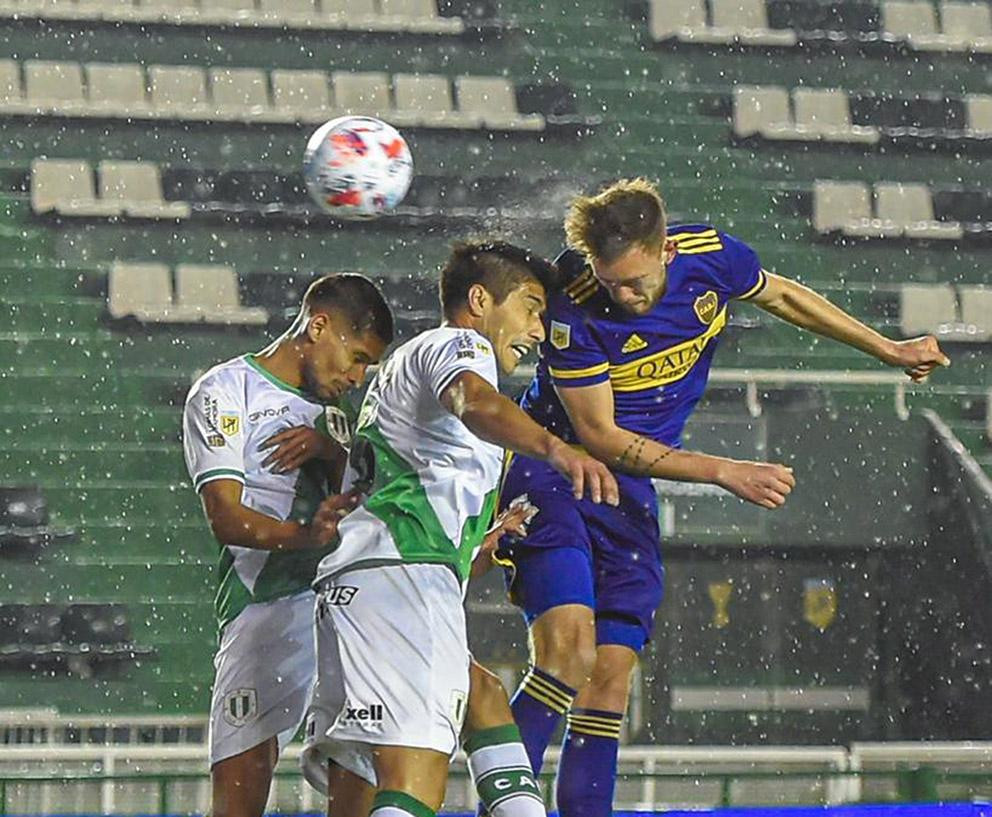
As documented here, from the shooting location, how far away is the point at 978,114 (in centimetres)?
2062

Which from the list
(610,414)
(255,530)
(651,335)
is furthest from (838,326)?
(255,530)

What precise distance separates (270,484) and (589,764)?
101 cm

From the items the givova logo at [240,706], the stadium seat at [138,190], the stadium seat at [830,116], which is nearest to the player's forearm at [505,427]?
the givova logo at [240,706]

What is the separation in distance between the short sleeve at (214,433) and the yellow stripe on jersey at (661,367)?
93 cm

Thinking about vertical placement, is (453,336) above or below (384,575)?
above

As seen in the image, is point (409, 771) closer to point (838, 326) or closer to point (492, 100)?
point (838, 326)

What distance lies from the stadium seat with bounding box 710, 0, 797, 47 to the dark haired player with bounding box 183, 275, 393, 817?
16.3m

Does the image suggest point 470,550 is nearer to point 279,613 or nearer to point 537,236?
point 279,613

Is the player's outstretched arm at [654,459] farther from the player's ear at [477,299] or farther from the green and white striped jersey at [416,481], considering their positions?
the player's ear at [477,299]

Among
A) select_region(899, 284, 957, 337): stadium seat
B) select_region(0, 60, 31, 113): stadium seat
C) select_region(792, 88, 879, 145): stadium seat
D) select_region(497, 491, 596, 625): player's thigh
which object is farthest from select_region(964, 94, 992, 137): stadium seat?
select_region(497, 491, 596, 625): player's thigh

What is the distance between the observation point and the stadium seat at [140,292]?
18.2m

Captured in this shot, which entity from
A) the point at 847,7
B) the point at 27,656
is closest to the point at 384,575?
the point at 27,656

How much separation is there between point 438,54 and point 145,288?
383cm

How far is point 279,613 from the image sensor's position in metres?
4.77
